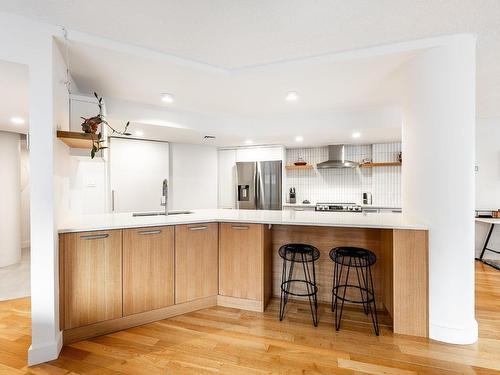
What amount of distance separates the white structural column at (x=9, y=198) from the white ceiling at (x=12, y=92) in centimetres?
76

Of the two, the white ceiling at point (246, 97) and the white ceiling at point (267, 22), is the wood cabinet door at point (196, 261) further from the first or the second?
the white ceiling at point (267, 22)

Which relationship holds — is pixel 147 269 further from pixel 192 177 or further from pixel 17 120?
pixel 192 177

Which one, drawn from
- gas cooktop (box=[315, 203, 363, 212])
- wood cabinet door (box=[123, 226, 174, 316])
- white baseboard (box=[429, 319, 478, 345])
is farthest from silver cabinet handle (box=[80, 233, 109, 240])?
gas cooktop (box=[315, 203, 363, 212])

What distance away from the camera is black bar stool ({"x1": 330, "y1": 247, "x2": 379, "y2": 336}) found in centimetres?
224

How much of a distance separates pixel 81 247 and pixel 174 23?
189 cm

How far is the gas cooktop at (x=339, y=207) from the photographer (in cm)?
483

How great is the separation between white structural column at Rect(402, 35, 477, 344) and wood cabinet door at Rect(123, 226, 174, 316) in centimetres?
229

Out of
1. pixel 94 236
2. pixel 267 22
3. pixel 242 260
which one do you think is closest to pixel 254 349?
pixel 242 260

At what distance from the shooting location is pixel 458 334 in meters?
2.00

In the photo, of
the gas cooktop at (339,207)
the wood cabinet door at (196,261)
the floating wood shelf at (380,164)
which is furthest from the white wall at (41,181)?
the floating wood shelf at (380,164)

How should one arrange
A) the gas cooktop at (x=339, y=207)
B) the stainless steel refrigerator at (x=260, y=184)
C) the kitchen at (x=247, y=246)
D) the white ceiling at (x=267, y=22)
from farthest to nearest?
the stainless steel refrigerator at (x=260, y=184)
the gas cooktop at (x=339, y=207)
the kitchen at (x=247, y=246)
the white ceiling at (x=267, y=22)

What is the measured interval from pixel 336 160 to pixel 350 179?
570 millimetres

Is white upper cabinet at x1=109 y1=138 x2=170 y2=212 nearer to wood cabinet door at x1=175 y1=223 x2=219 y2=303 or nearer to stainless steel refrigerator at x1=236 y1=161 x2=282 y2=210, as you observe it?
stainless steel refrigerator at x1=236 y1=161 x2=282 y2=210

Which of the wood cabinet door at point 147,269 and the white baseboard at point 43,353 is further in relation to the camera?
the wood cabinet door at point 147,269
